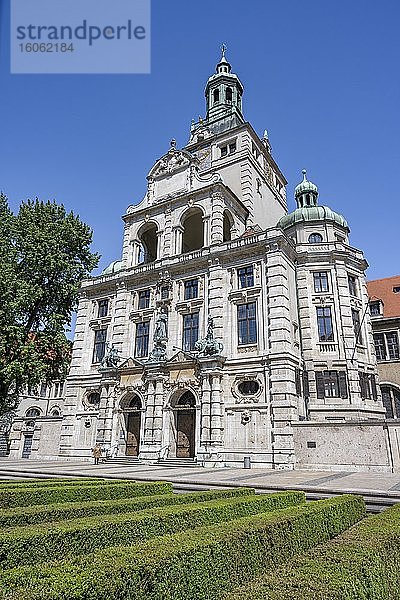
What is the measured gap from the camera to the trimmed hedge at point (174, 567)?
395 cm

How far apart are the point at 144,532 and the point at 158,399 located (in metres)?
24.9

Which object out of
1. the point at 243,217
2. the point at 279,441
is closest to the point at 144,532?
the point at 279,441

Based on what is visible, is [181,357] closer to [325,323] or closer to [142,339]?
[142,339]

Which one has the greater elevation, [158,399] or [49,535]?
[158,399]

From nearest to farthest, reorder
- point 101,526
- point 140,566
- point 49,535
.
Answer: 1. point 140,566
2. point 49,535
3. point 101,526

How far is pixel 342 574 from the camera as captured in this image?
425 centimetres

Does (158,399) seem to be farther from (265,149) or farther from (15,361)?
(265,149)

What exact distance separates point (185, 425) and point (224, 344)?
22.0 ft

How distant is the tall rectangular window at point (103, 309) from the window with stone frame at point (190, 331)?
30.3 feet

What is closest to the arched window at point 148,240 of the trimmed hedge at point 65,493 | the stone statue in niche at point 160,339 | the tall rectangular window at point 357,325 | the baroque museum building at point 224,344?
the baroque museum building at point 224,344

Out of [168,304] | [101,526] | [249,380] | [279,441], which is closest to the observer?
[101,526]

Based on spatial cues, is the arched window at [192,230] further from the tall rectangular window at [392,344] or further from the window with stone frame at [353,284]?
the tall rectangular window at [392,344]

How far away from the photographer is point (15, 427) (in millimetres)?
41188

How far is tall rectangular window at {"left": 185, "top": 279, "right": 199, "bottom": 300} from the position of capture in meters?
33.7
